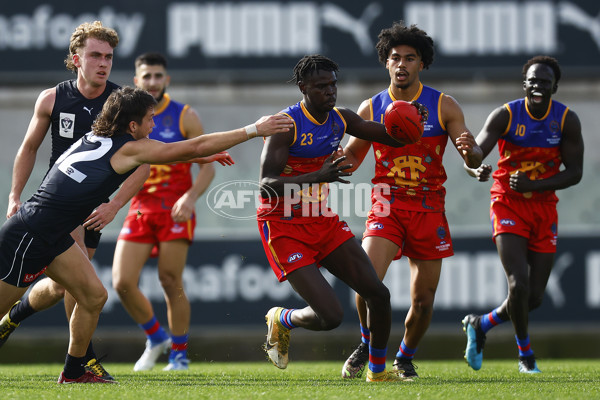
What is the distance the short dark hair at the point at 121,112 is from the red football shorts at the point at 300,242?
A: 1.16 metres

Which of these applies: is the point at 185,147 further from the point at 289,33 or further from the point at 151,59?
the point at 289,33

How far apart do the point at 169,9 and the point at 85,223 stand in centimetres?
621

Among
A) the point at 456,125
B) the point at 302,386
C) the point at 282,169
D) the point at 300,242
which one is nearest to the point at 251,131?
the point at 282,169

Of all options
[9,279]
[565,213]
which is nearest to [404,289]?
[565,213]

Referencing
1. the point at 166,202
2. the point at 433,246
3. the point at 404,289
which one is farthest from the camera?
the point at 404,289

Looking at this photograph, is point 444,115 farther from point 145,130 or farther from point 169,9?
point 169,9

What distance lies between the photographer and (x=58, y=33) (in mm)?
12055

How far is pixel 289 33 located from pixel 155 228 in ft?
14.1

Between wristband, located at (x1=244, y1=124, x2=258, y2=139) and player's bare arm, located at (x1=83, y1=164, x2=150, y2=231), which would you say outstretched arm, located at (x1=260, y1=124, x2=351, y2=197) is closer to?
wristband, located at (x1=244, y1=124, x2=258, y2=139)

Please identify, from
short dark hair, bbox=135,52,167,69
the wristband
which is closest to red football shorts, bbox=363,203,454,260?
the wristband

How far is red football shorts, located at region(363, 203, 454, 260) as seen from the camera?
23.0ft

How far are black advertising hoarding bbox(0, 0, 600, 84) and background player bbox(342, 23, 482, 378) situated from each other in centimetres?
486

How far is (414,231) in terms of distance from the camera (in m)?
7.02

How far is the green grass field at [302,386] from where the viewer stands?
18.7 feet
